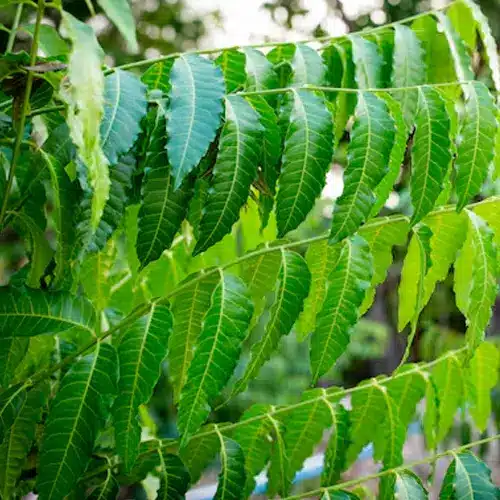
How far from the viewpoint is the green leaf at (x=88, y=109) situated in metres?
0.57

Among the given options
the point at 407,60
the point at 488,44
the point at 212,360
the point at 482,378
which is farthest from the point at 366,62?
the point at 482,378

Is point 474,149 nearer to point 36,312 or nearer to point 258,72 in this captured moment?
point 258,72

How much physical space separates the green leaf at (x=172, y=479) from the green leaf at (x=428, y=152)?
1.34 ft

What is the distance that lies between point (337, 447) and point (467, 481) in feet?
A: 0.51

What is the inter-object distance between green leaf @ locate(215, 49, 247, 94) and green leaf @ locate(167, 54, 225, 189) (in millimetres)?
87

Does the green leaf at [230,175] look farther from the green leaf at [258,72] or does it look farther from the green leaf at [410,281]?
the green leaf at [410,281]

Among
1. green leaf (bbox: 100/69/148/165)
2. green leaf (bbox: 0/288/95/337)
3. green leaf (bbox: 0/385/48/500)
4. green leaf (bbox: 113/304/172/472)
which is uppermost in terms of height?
green leaf (bbox: 100/69/148/165)

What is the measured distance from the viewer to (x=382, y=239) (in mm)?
932

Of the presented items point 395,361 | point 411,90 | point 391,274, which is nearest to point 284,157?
point 411,90

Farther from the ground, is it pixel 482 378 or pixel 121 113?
pixel 121 113

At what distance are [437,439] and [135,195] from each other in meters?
0.54

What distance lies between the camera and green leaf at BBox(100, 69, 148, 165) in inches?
27.4

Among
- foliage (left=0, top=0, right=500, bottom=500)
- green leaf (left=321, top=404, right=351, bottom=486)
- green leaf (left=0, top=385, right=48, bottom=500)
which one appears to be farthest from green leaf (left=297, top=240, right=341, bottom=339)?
green leaf (left=0, top=385, right=48, bottom=500)

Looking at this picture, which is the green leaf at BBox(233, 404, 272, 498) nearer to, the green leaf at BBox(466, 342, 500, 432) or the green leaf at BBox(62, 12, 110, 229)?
the green leaf at BBox(466, 342, 500, 432)
